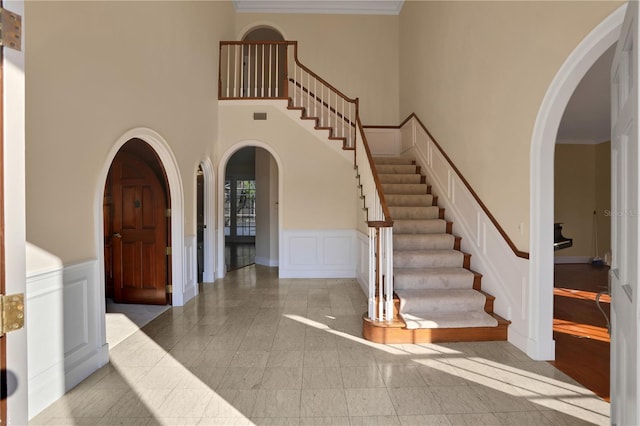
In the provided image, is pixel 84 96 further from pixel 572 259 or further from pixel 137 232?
pixel 572 259

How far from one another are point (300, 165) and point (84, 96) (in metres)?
4.60

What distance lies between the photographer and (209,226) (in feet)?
22.9

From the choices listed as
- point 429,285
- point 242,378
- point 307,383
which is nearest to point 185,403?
point 242,378

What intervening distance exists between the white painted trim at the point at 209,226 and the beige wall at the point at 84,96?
167 centimetres

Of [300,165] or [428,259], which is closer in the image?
[428,259]

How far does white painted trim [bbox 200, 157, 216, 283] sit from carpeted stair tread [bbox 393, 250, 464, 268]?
3.67m

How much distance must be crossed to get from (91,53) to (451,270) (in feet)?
14.9

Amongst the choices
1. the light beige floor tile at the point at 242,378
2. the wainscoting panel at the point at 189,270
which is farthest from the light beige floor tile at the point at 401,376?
the wainscoting panel at the point at 189,270

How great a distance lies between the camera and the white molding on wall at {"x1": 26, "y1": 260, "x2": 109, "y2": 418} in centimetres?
260

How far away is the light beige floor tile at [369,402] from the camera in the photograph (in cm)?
264

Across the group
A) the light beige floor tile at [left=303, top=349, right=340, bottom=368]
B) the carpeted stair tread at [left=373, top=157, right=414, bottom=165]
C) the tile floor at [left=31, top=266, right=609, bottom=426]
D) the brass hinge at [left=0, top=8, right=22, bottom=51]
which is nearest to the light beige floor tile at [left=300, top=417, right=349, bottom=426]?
the tile floor at [left=31, top=266, right=609, bottom=426]

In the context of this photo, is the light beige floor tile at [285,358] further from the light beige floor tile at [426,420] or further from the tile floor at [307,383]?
the light beige floor tile at [426,420]

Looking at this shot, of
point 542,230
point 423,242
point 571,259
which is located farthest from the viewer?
point 571,259

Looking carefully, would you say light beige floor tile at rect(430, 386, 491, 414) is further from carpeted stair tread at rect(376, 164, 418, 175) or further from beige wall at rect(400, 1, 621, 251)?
carpeted stair tread at rect(376, 164, 418, 175)
